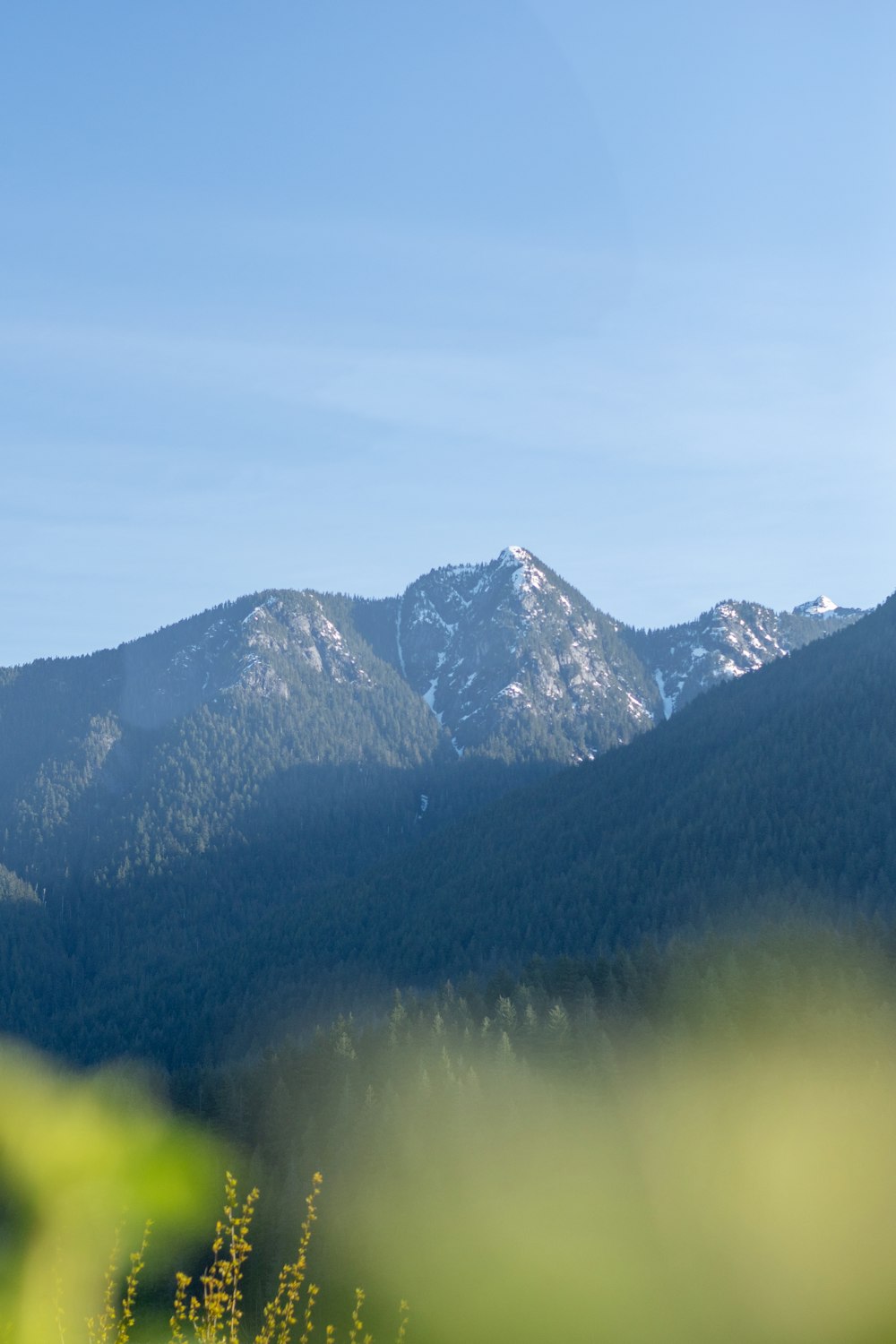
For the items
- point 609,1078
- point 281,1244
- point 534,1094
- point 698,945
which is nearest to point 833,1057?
point 609,1078

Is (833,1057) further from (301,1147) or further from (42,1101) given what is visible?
(42,1101)

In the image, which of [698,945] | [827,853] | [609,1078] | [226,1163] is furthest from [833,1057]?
[827,853]

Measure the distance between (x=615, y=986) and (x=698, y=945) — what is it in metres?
19.6

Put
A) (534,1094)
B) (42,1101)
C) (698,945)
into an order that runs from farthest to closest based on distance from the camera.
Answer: (42,1101), (698,945), (534,1094)

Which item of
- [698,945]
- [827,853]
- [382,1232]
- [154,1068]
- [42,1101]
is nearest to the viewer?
[382,1232]

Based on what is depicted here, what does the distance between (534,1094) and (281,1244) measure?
25055 mm

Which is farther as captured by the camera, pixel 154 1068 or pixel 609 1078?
pixel 154 1068

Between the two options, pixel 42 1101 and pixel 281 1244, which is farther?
pixel 42 1101

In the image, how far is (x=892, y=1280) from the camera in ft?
259

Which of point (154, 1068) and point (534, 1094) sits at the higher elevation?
point (534, 1094)

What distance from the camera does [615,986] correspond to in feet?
416

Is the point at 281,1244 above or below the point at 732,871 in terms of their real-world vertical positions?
below

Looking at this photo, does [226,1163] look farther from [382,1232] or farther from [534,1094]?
[534,1094]

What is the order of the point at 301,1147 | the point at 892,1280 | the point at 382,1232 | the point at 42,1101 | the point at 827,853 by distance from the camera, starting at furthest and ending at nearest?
1. the point at 827,853
2. the point at 42,1101
3. the point at 301,1147
4. the point at 382,1232
5. the point at 892,1280
